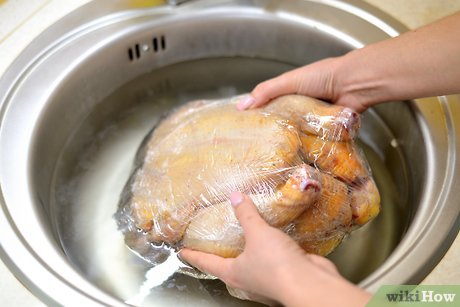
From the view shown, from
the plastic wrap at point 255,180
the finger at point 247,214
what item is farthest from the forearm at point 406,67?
the finger at point 247,214

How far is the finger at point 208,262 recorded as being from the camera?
75 cm

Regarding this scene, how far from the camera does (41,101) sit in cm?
95

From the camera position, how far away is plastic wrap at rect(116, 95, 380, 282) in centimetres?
81

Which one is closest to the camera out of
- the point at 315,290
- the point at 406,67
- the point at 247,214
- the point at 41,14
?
the point at 315,290

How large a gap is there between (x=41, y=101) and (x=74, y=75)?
0.33 feet

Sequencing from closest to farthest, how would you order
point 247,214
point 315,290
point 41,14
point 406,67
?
1. point 315,290
2. point 247,214
3. point 406,67
4. point 41,14

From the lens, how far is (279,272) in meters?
0.64

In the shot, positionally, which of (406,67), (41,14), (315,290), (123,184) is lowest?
(123,184)

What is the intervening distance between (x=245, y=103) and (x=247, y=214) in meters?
0.29

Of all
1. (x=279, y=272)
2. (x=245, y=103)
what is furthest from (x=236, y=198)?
(x=245, y=103)

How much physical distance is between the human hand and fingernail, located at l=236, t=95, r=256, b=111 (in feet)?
0.78

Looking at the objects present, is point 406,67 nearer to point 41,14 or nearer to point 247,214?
point 247,214

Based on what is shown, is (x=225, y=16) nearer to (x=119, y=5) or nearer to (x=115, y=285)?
(x=119, y=5)

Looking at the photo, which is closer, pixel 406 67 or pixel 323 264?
pixel 323 264
